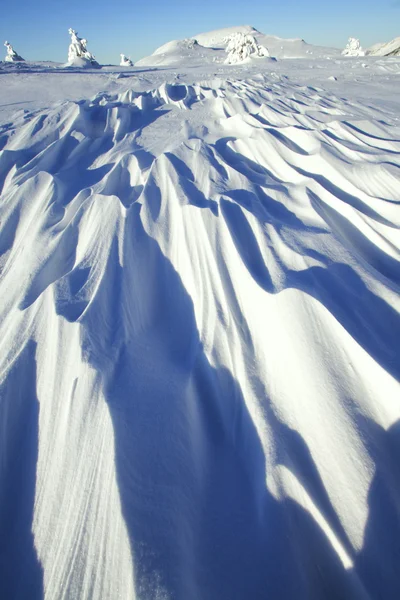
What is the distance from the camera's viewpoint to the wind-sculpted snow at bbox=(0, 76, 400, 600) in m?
1.09

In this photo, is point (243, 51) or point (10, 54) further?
point (10, 54)

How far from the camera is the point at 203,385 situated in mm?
1614

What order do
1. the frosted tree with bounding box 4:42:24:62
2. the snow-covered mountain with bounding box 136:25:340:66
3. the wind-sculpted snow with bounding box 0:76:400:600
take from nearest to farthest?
1. the wind-sculpted snow with bounding box 0:76:400:600
2. the snow-covered mountain with bounding box 136:25:340:66
3. the frosted tree with bounding box 4:42:24:62

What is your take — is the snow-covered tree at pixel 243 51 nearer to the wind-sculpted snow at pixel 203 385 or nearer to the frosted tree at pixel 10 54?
the frosted tree at pixel 10 54

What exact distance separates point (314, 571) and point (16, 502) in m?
1.14

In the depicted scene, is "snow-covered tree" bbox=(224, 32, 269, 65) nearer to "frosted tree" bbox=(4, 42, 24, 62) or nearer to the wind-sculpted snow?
"frosted tree" bbox=(4, 42, 24, 62)

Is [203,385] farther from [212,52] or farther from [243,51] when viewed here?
[212,52]

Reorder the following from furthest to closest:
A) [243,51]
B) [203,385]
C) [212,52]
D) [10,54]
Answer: [212,52] → [10,54] → [243,51] → [203,385]

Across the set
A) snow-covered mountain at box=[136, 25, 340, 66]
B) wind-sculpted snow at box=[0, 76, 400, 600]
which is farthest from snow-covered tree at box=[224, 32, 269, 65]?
wind-sculpted snow at box=[0, 76, 400, 600]

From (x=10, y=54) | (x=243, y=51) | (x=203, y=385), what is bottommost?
(x=203, y=385)

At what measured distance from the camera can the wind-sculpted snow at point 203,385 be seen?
43.1 inches

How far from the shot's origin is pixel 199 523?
1.18 meters

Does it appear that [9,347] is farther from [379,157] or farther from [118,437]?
[379,157]

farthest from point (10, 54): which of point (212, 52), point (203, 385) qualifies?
point (203, 385)
